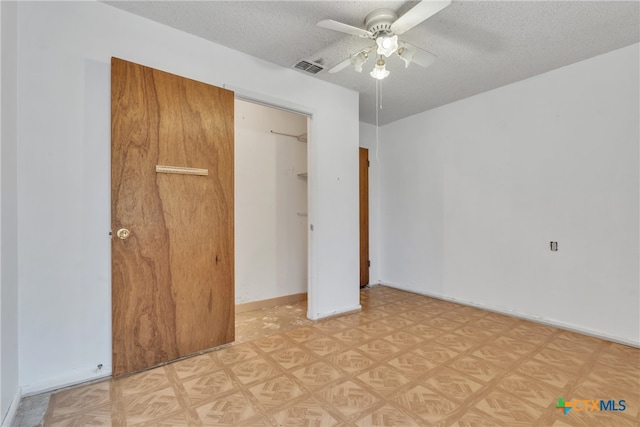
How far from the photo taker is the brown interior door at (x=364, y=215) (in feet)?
15.2

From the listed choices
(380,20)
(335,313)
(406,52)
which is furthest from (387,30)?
(335,313)

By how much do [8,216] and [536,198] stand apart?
168 inches

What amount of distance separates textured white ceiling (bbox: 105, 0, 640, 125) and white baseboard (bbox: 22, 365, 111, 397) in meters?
2.54

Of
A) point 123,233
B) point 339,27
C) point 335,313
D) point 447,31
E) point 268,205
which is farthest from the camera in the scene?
point 268,205

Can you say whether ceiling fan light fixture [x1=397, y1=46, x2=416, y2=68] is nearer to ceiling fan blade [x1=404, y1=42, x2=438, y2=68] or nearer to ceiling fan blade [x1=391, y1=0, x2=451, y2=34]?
ceiling fan blade [x1=404, y1=42, x2=438, y2=68]

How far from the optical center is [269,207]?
380cm

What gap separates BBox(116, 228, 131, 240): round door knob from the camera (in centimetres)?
207

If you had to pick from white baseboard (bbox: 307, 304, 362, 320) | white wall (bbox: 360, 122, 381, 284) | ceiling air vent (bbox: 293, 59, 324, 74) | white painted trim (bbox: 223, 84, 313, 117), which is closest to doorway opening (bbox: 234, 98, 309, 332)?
white painted trim (bbox: 223, 84, 313, 117)

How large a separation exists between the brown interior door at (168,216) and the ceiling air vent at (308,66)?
773mm

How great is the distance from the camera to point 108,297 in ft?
6.93

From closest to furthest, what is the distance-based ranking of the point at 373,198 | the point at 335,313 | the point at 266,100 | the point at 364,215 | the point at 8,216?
the point at 8,216
the point at 266,100
the point at 335,313
the point at 364,215
the point at 373,198

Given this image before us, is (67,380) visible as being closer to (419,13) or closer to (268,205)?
(268,205)

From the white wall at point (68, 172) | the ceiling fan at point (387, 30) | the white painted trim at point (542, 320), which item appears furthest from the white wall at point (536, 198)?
the white wall at point (68, 172)

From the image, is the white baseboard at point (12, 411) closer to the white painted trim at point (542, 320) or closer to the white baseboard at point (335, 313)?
the white baseboard at point (335, 313)
